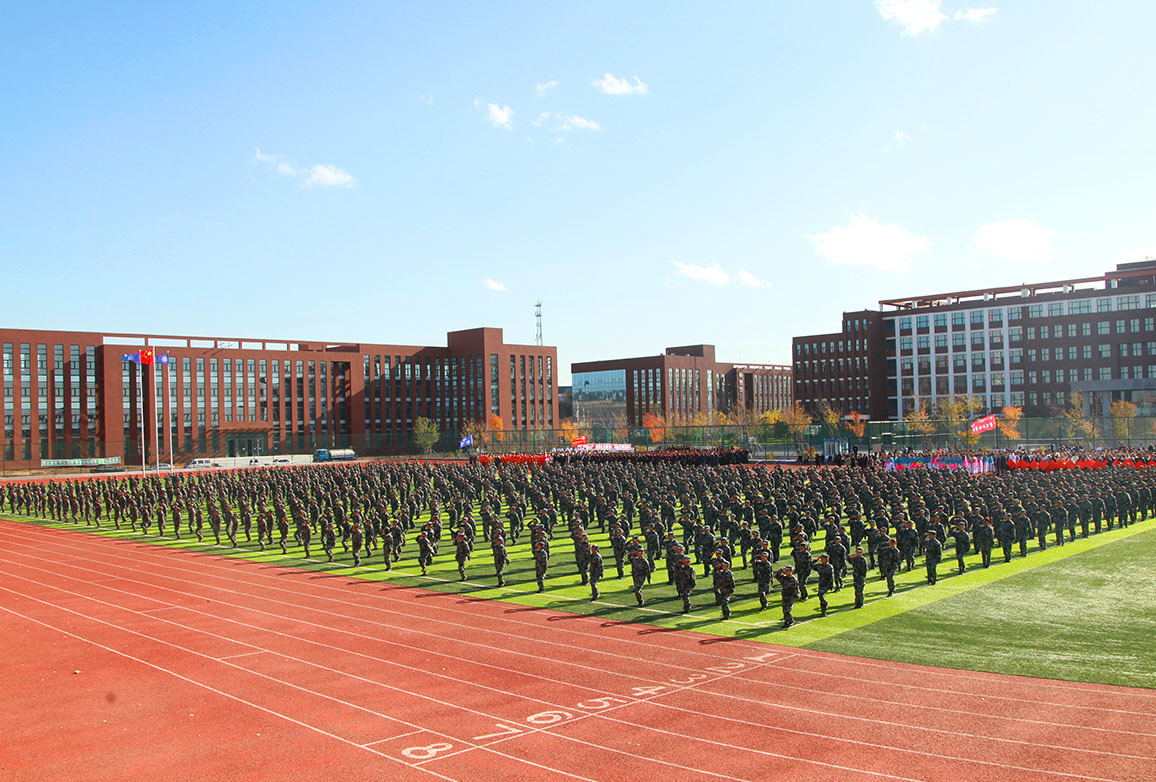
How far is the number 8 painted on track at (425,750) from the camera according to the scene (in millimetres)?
9914

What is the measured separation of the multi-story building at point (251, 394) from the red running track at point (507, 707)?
211ft

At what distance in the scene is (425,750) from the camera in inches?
398

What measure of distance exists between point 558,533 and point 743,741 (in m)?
20.0

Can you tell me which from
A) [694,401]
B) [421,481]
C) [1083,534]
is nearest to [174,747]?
[1083,534]

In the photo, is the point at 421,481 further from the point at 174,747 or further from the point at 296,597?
the point at 174,747

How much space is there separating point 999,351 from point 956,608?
284ft

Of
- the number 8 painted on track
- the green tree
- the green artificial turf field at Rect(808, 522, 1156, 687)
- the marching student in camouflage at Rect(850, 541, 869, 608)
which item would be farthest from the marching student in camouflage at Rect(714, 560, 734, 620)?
the green tree

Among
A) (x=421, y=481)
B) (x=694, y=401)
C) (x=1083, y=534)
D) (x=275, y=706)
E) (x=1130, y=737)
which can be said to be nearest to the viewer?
(x=1130, y=737)

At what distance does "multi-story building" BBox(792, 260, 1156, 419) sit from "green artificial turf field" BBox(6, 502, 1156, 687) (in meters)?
70.2

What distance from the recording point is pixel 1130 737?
32.2 ft

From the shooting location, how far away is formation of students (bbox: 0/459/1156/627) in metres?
18.4

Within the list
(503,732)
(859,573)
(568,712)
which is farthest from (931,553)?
(503,732)

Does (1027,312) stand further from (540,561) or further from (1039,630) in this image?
(540,561)

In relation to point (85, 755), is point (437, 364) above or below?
above
